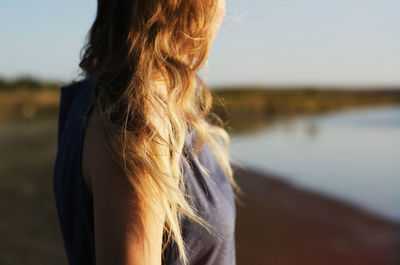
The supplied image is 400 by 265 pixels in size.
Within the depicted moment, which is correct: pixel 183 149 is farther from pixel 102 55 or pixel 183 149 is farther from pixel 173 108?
pixel 102 55

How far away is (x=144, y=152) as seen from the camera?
82 cm

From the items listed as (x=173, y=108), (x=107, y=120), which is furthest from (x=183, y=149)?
(x=107, y=120)

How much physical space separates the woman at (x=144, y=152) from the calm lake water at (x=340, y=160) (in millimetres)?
6042

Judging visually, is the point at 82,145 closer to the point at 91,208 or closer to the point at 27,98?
the point at 91,208

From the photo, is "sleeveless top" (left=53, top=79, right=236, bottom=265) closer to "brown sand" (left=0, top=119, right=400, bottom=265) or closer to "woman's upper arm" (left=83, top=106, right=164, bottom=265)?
"woman's upper arm" (left=83, top=106, right=164, bottom=265)

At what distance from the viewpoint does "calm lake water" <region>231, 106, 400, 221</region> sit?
23.6ft

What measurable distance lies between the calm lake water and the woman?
6042 millimetres

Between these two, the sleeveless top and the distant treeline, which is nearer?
the sleeveless top

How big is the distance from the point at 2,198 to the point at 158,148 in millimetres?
6726

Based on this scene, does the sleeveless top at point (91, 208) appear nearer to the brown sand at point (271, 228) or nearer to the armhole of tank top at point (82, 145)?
the armhole of tank top at point (82, 145)

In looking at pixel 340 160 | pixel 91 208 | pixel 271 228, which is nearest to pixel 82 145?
pixel 91 208

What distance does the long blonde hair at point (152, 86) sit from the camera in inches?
32.1

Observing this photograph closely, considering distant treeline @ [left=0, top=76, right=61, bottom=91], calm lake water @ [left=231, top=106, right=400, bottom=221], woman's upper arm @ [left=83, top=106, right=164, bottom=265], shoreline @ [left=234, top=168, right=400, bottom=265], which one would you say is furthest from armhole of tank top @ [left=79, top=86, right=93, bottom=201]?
distant treeline @ [left=0, top=76, right=61, bottom=91]

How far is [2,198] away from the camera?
6562mm
